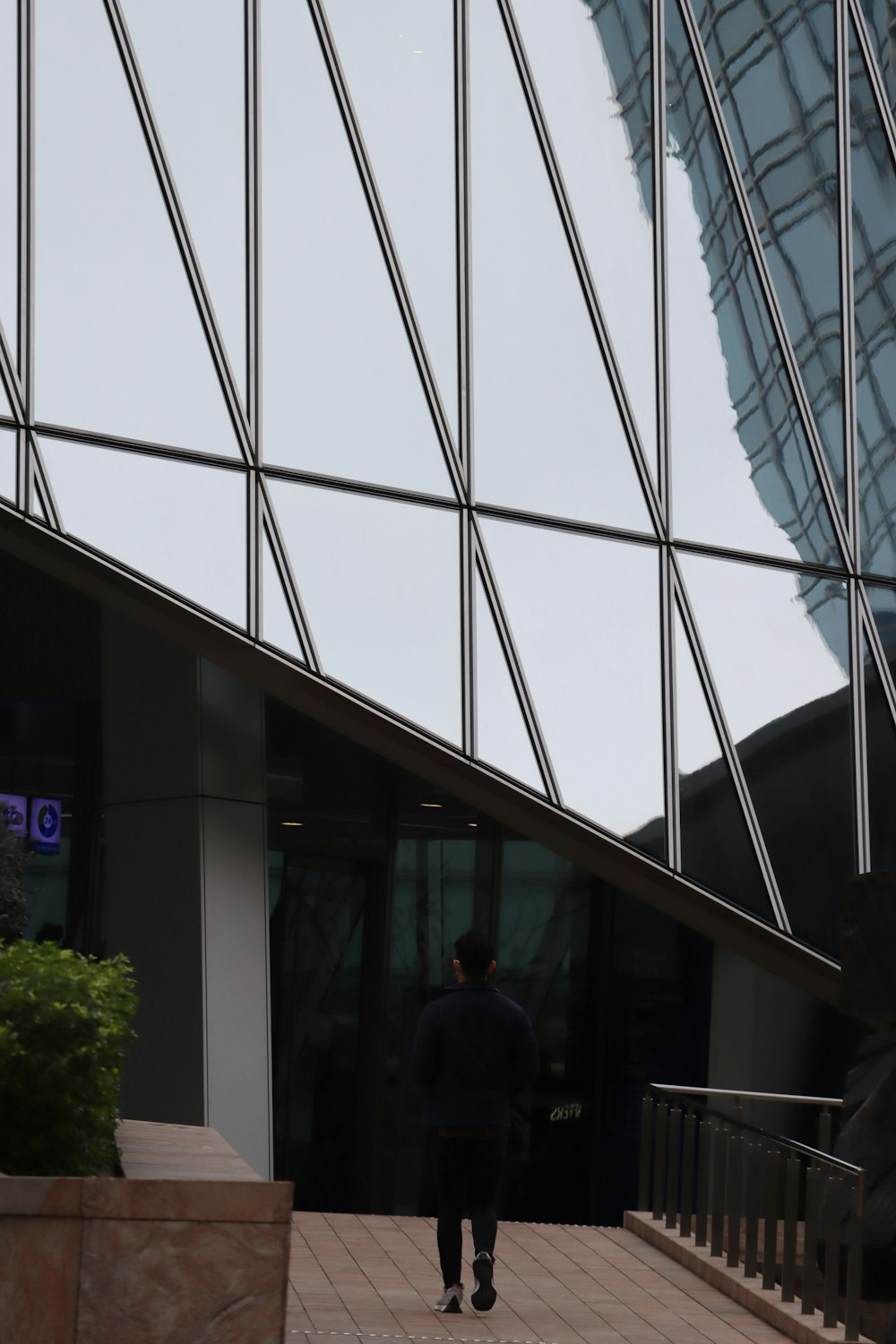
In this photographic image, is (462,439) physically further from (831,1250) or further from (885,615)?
(831,1250)

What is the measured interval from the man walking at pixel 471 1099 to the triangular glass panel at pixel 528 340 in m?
6.72

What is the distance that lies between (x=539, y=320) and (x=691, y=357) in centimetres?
162

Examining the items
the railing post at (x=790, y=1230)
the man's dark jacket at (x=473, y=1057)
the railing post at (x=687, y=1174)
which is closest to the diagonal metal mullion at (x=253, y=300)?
the railing post at (x=687, y=1174)

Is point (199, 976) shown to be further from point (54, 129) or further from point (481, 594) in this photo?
point (54, 129)

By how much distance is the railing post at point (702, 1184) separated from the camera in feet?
37.2

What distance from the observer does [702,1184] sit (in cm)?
1193

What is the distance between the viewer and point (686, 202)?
16.3m

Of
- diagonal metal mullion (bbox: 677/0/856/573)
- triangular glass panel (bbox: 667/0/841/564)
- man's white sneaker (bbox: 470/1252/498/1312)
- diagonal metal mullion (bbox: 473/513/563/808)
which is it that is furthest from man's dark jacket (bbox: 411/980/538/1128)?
diagonal metal mullion (bbox: 677/0/856/573)

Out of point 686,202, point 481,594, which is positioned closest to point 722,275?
point 686,202

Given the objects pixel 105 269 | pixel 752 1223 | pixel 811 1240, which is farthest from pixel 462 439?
pixel 811 1240

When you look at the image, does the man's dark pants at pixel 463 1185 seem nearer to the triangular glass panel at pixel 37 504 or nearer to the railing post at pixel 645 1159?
the railing post at pixel 645 1159

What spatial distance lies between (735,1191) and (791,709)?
5529 millimetres

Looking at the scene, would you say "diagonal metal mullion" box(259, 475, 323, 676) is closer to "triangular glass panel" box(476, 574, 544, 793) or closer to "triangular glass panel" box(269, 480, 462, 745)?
"triangular glass panel" box(269, 480, 462, 745)

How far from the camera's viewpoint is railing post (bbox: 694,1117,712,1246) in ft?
37.2
